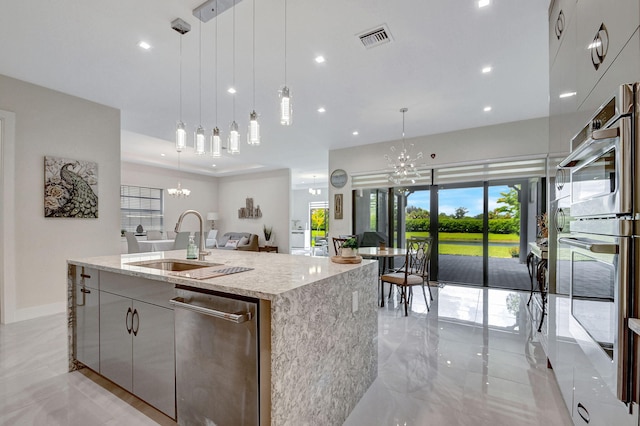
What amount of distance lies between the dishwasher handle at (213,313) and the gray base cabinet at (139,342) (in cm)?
10

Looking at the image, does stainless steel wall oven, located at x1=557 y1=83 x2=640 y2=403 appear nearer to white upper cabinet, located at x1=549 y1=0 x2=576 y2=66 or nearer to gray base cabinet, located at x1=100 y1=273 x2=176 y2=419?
white upper cabinet, located at x1=549 y1=0 x2=576 y2=66

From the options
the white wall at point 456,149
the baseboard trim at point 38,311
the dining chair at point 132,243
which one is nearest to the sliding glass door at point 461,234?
the white wall at point 456,149

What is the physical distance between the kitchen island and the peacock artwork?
219 centimetres

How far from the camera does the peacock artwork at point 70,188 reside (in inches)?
147

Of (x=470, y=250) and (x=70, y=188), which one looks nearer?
(x=70, y=188)

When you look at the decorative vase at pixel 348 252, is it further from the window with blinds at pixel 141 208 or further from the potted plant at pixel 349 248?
the window with blinds at pixel 141 208

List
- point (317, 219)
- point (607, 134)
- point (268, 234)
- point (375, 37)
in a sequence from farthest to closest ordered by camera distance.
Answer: point (317, 219) < point (268, 234) < point (375, 37) < point (607, 134)

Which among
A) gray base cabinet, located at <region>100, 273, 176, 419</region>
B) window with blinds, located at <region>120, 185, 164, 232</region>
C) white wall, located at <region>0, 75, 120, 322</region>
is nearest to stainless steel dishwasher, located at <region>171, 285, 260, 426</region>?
gray base cabinet, located at <region>100, 273, 176, 419</region>

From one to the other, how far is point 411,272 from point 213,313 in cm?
345

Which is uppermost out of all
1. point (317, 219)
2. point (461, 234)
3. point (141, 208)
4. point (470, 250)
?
point (141, 208)

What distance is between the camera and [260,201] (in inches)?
401

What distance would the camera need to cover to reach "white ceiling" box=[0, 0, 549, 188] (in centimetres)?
239

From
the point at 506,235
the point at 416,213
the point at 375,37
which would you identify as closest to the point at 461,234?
the point at 506,235

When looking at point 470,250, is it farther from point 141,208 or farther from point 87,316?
point 141,208
